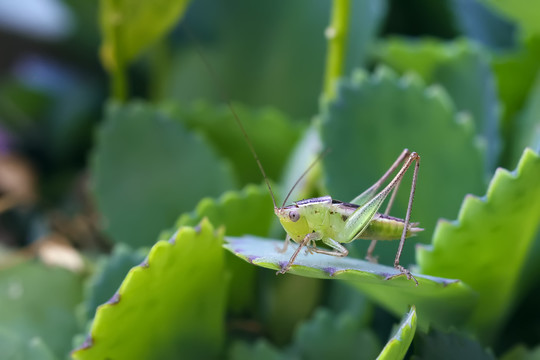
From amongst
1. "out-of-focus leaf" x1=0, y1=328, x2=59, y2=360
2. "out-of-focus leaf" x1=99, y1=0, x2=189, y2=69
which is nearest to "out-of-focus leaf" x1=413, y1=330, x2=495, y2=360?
"out-of-focus leaf" x1=0, y1=328, x2=59, y2=360

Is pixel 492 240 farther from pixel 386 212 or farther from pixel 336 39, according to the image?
pixel 336 39

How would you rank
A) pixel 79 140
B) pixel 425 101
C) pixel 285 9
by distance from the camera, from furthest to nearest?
pixel 79 140 < pixel 285 9 < pixel 425 101

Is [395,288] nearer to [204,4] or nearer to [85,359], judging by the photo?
[85,359]

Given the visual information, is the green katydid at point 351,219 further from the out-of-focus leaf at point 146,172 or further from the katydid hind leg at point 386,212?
the out-of-focus leaf at point 146,172

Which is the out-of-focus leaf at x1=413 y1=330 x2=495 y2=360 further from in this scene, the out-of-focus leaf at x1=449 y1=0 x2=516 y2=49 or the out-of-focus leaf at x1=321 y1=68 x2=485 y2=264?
the out-of-focus leaf at x1=449 y1=0 x2=516 y2=49

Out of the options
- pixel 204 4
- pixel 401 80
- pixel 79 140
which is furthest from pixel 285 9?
pixel 79 140
